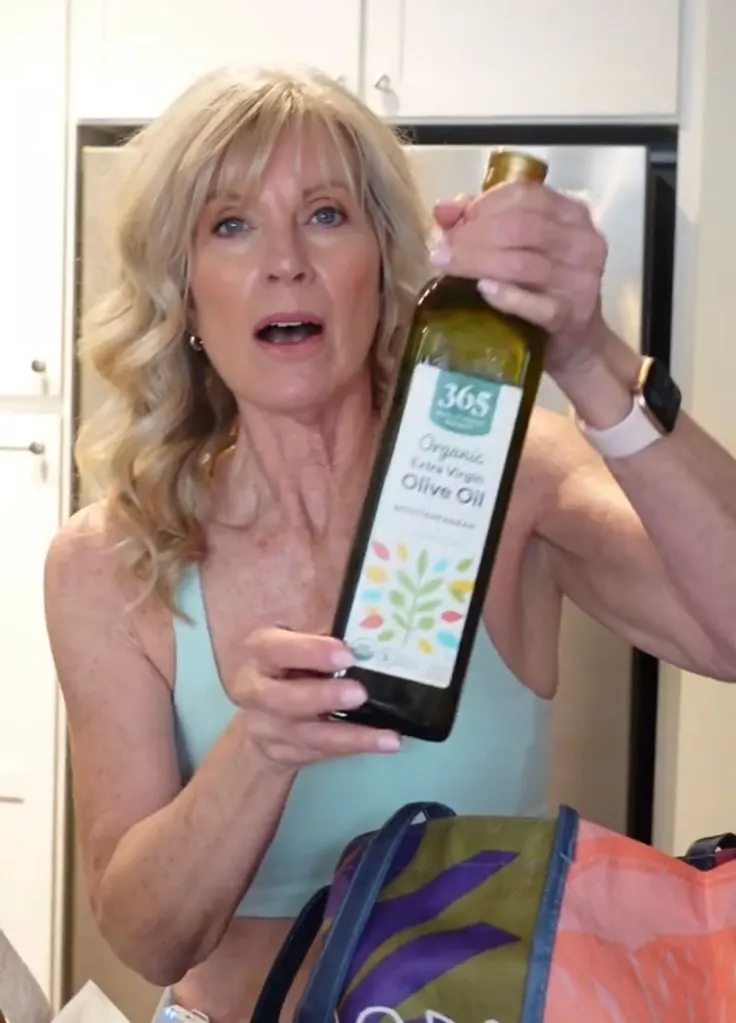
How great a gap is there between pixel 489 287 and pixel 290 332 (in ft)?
0.88

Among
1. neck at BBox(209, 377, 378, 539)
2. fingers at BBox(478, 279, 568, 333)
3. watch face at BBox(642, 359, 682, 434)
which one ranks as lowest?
neck at BBox(209, 377, 378, 539)

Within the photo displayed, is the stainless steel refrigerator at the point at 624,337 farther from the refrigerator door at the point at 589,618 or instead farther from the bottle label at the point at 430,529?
the bottle label at the point at 430,529

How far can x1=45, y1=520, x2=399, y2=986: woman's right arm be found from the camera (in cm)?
56

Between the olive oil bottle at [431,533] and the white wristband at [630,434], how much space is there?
71 mm

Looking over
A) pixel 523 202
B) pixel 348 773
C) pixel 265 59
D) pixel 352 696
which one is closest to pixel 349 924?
pixel 352 696

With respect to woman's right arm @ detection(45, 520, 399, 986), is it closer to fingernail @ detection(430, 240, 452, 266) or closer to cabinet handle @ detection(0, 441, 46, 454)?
fingernail @ detection(430, 240, 452, 266)

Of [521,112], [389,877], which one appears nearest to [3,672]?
[521,112]

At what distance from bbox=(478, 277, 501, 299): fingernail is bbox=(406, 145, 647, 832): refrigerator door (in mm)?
979

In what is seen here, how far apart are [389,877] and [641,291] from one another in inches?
43.9

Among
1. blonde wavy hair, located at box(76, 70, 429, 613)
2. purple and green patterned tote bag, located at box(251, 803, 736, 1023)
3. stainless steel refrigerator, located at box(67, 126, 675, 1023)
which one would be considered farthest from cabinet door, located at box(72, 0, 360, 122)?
purple and green patterned tote bag, located at box(251, 803, 736, 1023)

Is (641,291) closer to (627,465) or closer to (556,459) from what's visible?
(556,459)

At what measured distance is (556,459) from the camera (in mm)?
846

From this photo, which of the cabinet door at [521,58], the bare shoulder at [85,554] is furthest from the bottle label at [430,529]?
the cabinet door at [521,58]

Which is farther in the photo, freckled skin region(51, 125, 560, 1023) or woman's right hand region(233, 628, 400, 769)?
freckled skin region(51, 125, 560, 1023)
